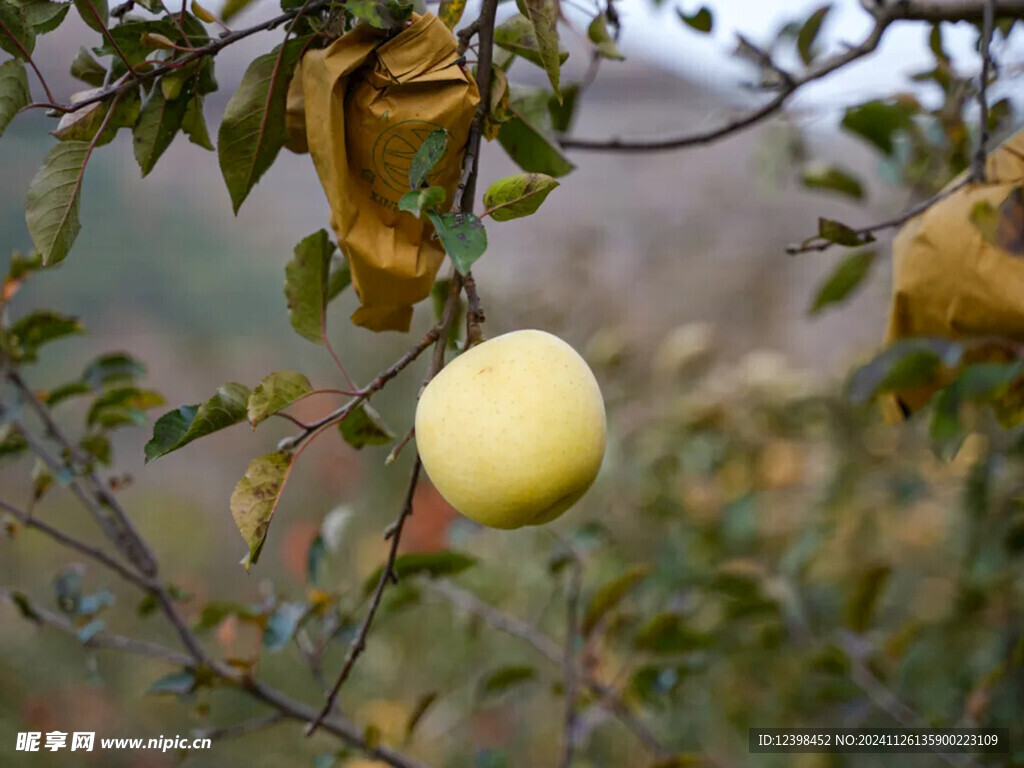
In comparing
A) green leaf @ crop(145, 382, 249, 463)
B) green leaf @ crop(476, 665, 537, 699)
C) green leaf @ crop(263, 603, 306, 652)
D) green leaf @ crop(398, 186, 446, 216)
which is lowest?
green leaf @ crop(476, 665, 537, 699)

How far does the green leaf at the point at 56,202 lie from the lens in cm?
48

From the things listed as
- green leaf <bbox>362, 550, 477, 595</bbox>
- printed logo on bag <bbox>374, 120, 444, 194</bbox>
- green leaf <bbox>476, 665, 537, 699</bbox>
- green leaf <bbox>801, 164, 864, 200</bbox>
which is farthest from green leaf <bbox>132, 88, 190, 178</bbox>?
green leaf <bbox>801, 164, 864, 200</bbox>

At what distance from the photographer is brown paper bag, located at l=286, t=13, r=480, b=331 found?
484 millimetres

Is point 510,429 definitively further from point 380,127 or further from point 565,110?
point 565,110

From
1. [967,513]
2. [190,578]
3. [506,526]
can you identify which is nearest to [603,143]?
[506,526]

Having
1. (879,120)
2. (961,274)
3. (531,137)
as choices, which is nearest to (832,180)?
(879,120)

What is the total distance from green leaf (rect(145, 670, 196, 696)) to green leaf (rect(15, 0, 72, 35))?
0.52 metres

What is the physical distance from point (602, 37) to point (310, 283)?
11.8 inches

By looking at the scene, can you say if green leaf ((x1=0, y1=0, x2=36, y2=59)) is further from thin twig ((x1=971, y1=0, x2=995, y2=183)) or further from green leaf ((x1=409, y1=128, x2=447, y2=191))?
thin twig ((x1=971, y1=0, x2=995, y2=183))

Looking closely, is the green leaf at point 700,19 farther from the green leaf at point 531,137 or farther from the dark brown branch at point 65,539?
the dark brown branch at point 65,539

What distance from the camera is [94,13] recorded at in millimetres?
478

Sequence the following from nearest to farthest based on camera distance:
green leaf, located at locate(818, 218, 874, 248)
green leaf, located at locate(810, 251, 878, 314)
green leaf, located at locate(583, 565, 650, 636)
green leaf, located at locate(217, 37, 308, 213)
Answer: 1. green leaf, located at locate(217, 37, 308, 213)
2. green leaf, located at locate(818, 218, 874, 248)
3. green leaf, located at locate(583, 565, 650, 636)
4. green leaf, located at locate(810, 251, 878, 314)

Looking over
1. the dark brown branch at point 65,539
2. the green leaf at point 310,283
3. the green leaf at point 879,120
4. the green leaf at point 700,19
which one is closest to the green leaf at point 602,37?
the green leaf at point 700,19

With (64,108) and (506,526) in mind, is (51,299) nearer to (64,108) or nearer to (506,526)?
(64,108)
